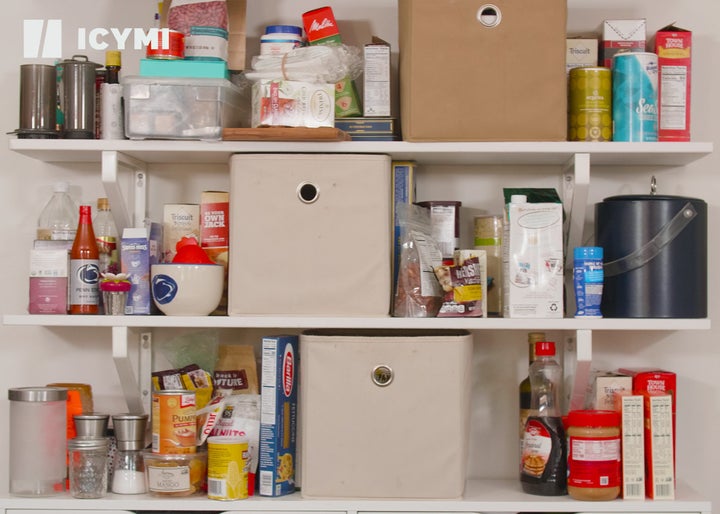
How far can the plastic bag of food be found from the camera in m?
1.95

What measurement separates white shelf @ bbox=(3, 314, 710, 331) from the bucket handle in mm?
112

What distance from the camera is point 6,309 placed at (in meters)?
2.21

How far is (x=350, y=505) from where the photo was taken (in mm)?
1913

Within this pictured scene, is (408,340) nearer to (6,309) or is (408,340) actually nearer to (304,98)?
(304,98)

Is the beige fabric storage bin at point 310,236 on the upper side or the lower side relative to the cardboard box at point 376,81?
lower

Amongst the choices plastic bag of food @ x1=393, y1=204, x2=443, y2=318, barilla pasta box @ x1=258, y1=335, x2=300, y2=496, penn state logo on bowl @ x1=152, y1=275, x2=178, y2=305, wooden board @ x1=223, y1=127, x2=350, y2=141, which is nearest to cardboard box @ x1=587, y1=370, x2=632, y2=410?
plastic bag of food @ x1=393, y1=204, x2=443, y2=318

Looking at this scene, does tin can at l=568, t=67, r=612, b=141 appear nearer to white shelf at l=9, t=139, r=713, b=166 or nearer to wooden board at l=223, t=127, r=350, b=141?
white shelf at l=9, t=139, r=713, b=166

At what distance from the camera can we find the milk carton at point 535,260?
75.5 inches

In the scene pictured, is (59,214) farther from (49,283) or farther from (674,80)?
(674,80)

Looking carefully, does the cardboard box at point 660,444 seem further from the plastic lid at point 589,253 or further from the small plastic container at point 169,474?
the small plastic container at point 169,474

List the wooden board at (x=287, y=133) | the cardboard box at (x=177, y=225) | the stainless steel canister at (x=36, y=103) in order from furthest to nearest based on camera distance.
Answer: the cardboard box at (x=177, y=225) < the stainless steel canister at (x=36, y=103) < the wooden board at (x=287, y=133)

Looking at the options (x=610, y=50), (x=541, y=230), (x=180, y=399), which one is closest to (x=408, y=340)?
(x=541, y=230)

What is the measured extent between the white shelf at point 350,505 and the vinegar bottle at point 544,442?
0.04 m

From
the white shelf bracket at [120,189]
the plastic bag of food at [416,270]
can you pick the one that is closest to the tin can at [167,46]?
the white shelf bracket at [120,189]
